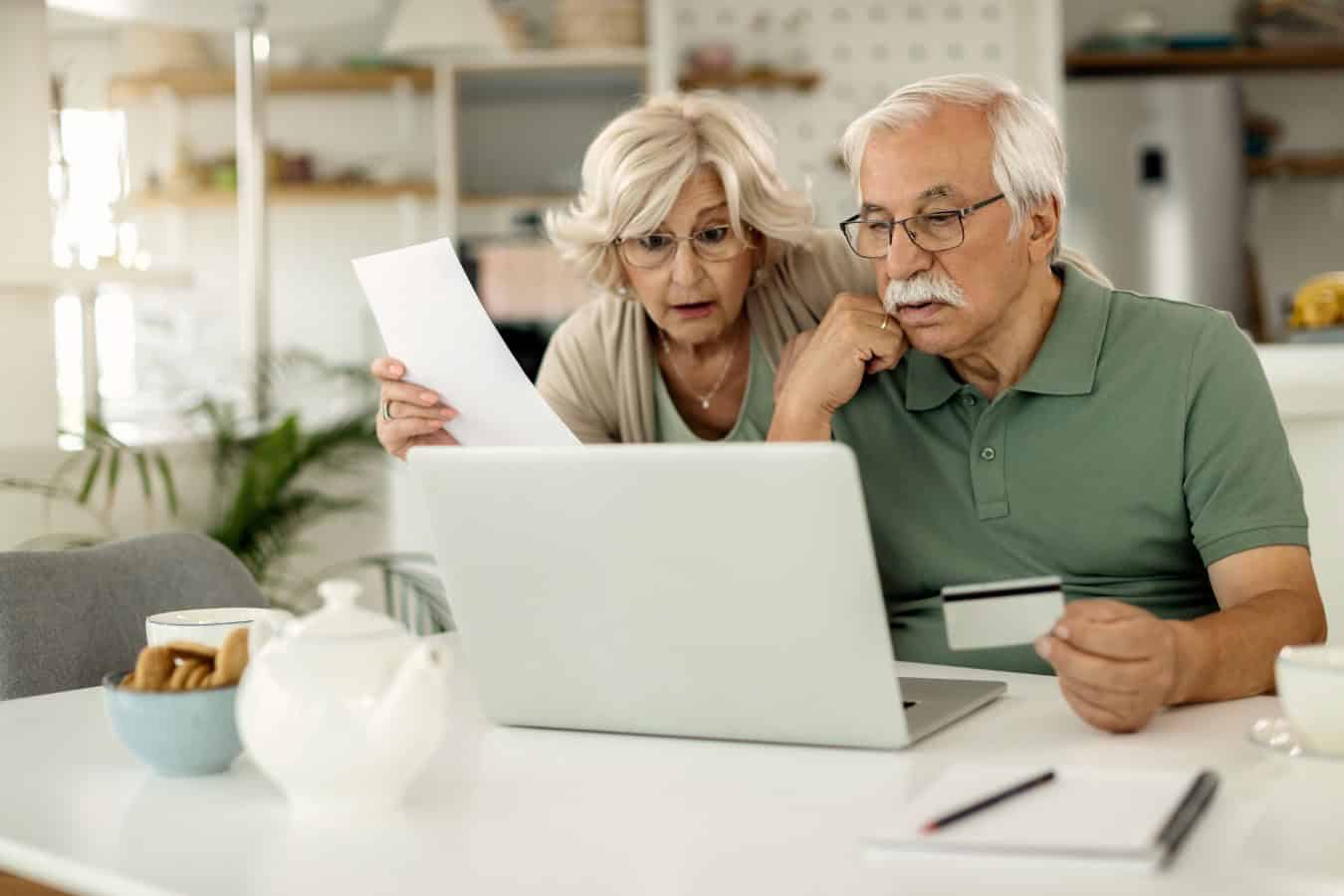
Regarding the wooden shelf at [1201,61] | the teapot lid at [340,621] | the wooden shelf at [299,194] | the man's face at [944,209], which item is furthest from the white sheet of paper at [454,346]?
the wooden shelf at [1201,61]

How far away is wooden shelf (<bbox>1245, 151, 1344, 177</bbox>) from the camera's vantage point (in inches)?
222

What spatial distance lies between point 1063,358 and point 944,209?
203mm

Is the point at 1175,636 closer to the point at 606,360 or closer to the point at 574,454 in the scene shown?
the point at 574,454

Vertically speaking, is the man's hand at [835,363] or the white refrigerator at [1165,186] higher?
the white refrigerator at [1165,186]

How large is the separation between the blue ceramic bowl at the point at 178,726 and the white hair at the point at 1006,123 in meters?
0.90

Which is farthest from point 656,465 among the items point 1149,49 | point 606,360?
point 1149,49

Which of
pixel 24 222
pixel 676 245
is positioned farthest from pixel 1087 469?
pixel 24 222

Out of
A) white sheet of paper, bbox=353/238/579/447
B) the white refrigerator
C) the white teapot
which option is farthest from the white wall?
the white refrigerator

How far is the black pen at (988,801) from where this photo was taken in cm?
92

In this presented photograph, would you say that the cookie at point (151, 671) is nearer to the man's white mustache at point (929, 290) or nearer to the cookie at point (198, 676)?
the cookie at point (198, 676)

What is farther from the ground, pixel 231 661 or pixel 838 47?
pixel 838 47

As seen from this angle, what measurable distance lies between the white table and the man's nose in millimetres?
517

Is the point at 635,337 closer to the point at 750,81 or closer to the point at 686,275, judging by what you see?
the point at 686,275

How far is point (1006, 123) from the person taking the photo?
1.62 metres
